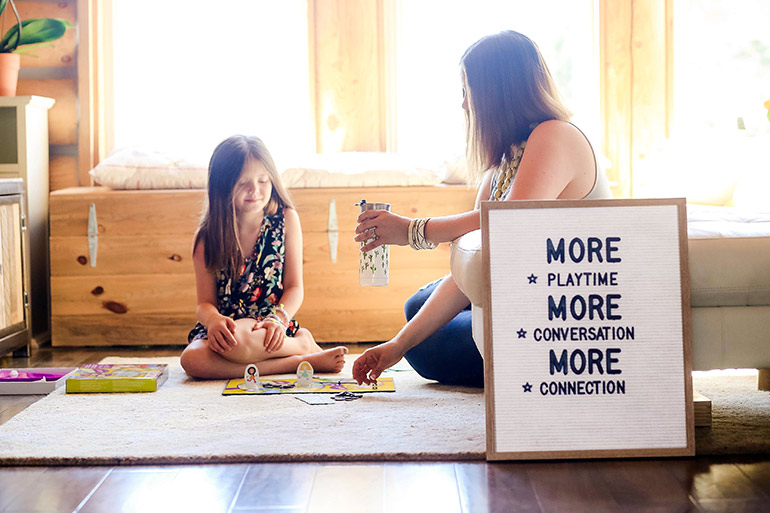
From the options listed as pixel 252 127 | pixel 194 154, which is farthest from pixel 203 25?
pixel 194 154

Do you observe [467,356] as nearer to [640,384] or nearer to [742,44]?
[640,384]

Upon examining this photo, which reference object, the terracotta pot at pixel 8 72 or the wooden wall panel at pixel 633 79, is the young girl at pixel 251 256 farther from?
the wooden wall panel at pixel 633 79

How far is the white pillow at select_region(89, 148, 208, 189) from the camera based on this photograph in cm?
316

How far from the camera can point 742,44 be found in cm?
381

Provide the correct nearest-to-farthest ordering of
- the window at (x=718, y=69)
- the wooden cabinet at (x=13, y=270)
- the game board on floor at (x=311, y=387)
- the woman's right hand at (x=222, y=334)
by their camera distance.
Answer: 1. the game board on floor at (x=311, y=387)
2. the woman's right hand at (x=222, y=334)
3. the wooden cabinet at (x=13, y=270)
4. the window at (x=718, y=69)

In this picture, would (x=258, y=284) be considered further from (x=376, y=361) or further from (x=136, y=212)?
(x=136, y=212)

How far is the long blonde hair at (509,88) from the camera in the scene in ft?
6.08

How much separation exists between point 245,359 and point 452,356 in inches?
23.7

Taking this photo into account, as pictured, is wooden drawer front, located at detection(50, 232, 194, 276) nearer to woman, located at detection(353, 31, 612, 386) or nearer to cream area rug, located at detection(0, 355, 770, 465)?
cream area rug, located at detection(0, 355, 770, 465)

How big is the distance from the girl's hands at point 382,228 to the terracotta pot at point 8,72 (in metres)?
2.11

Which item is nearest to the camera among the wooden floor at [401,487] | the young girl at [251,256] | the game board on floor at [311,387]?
the wooden floor at [401,487]

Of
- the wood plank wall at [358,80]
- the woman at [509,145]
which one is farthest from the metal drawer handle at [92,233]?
the woman at [509,145]

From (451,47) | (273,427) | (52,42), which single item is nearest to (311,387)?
(273,427)

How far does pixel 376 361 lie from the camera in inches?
81.4
